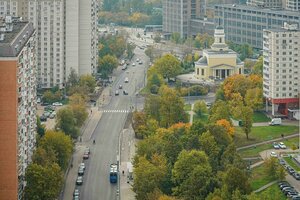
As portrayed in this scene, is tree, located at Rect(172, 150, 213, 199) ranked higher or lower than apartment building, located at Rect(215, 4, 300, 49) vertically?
lower

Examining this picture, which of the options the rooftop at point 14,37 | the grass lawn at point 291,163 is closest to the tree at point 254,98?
the grass lawn at point 291,163

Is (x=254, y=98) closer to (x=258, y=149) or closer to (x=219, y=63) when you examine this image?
(x=258, y=149)

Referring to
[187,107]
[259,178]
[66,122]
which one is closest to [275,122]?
[187,107]

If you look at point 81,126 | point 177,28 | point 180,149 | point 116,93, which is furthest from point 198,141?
point 177,28

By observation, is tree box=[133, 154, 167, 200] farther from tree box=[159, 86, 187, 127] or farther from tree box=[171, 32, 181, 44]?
tree box=[171, 32, 181, 44]

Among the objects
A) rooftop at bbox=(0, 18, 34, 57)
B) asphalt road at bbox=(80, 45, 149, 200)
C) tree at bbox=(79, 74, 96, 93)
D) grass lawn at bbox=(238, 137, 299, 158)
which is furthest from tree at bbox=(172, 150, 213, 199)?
tree at bbox=(79, 74, 96, 93)

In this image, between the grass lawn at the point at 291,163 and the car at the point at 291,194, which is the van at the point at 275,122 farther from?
the car at the point at 291,194
